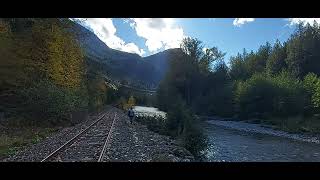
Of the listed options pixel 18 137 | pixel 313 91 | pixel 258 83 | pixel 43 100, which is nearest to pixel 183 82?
pixel 258 83

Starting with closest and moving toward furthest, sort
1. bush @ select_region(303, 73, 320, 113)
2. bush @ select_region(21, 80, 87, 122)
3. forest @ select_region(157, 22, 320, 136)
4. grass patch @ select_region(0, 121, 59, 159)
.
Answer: grass patch @ select_region(0, 121, 59, 159), bush @ select_region(21, 80, 87, 122), bush @ select_region(303, 73, 320, 113), forest @ select_region(157, 22, 320, 136)

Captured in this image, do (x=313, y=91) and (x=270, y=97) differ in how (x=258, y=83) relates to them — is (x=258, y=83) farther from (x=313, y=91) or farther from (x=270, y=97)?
(x=313, y=91)

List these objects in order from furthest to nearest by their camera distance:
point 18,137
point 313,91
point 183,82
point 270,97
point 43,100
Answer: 1. point 183,82
2. point 270,97
3. point 313,91
4. point 43,100
5. point 18,137

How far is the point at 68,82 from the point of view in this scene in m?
31.3

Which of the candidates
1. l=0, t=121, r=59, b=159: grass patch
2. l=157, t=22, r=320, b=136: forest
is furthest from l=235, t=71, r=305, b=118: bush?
l=0, t=121, r=59, b=159: grass patch

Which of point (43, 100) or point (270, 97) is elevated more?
point (270, 97)

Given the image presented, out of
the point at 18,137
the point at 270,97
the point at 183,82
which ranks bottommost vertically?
the point at 18,137

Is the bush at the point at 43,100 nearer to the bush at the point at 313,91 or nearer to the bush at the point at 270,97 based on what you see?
the bush at the point at 313,91

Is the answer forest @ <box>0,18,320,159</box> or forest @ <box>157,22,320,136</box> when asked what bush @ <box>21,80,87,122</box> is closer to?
forest @ <box>0,18,320,159</box>

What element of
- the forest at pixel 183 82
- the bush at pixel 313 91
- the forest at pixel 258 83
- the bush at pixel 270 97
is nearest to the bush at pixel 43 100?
the forest at pixel 183 82

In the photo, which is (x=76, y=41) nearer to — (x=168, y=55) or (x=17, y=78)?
(x=17, y=78)
